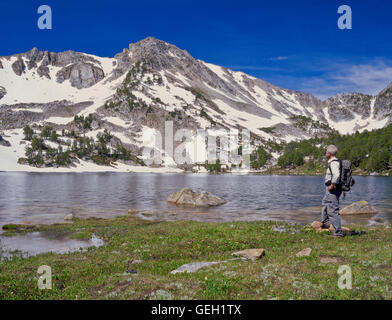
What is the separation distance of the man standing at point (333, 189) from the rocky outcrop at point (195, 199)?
110 ft

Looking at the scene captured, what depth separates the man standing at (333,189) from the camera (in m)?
19.5

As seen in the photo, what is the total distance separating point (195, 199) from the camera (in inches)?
2196

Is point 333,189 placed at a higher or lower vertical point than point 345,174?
lower

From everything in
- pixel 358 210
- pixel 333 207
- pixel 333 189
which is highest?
pixel 333 189

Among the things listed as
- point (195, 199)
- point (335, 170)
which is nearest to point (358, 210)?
point (195, 199)

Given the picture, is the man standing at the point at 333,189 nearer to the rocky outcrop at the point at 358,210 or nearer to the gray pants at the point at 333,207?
the gray pants at the point at 333,207

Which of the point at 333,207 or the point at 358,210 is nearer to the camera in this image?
the point at 333,207

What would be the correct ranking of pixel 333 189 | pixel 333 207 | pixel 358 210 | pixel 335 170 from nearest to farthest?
pixel 335 170, pixel 333 189, pixel 333 207, pixel 358 210

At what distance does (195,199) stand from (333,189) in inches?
1462

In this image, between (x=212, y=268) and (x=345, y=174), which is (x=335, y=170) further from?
(x=212, y=268)

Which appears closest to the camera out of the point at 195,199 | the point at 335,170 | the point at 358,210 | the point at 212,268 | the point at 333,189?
the point at 212,268

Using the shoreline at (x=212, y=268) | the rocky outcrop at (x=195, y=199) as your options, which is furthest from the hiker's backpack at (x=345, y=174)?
the rocky outcrop at (x=195, y=199)

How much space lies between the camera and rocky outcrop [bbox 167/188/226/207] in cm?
5450
